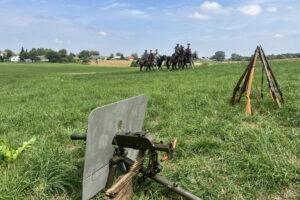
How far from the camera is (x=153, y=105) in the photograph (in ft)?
20.8

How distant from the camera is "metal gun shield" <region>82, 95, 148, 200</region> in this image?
208 centimetres

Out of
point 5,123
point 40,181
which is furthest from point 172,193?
point 5,123

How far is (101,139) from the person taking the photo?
7.27 ft

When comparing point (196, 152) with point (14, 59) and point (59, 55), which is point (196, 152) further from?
point (14, 59)

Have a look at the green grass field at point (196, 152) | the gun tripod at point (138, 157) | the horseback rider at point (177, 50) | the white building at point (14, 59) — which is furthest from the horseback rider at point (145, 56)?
the white building at point (14, 59)

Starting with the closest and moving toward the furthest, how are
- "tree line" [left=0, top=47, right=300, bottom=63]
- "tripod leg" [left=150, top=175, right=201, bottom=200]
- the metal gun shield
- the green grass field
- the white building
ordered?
1. the metal gun shield
2. "tripod leg" [left=150, top=175, right=201, bottom=200]
3. the green grass field
4. "tree line" [left=0, top=47, right=300, bottom=63]
5. the white building

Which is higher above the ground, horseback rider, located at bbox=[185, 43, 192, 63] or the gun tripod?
horseback rider, located at bbox=[185, 43, 192, 63]

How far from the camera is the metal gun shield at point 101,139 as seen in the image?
2078 mm

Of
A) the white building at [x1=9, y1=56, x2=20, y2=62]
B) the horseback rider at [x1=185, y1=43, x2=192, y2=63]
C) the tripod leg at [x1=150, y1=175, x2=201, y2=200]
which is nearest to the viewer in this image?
the tripod leg at [x1=150, y1=175, x2=201, y2=200]

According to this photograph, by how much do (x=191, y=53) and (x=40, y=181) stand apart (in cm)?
2083

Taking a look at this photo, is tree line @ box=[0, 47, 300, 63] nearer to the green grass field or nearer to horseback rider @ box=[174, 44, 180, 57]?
horseback rider @ box=[174, 44, 180, 57]

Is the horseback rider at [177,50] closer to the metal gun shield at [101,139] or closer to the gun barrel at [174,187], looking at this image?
the metal gun shield at [101,139]

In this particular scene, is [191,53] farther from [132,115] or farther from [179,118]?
[132,115]

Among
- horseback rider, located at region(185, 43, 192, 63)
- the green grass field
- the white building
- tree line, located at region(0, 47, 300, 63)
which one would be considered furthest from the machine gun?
the white building
